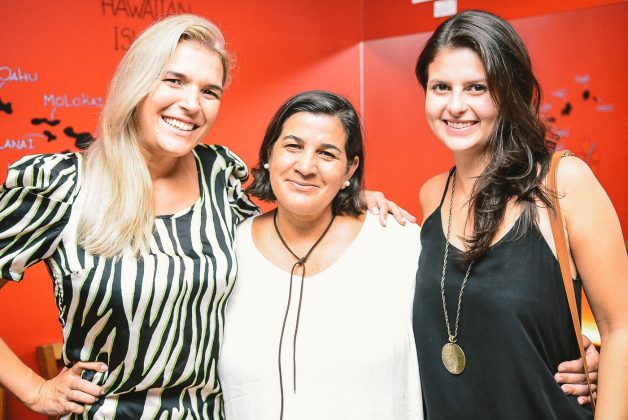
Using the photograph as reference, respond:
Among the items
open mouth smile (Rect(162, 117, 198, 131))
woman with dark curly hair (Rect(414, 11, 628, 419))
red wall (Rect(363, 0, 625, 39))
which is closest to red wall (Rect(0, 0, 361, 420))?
red wall (Rect(363, 0, 625, 39))

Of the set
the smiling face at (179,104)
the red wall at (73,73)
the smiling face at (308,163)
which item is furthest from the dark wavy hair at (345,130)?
the red wall at (73,73)

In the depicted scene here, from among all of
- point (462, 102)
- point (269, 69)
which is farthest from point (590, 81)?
point (462, 102)

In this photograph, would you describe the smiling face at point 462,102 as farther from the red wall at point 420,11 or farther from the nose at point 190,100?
the red wall at point 420,11

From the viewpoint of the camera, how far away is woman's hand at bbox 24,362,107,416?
183 cm

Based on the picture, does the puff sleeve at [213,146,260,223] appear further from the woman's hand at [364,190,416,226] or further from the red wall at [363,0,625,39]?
the red wall at [363,0,625,39]

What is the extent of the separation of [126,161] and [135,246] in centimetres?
25

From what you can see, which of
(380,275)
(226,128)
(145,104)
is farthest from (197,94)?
(226,128)

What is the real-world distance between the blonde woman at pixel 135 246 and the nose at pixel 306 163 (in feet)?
0.92

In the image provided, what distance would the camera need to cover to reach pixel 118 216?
1831mm

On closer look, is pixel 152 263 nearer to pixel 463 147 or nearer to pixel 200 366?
pixel 200 366

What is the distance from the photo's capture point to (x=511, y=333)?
172cm

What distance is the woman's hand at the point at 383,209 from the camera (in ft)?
7.00

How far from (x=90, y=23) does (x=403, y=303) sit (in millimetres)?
2247

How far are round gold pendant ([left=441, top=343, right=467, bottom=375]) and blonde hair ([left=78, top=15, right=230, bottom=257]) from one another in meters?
0.85
